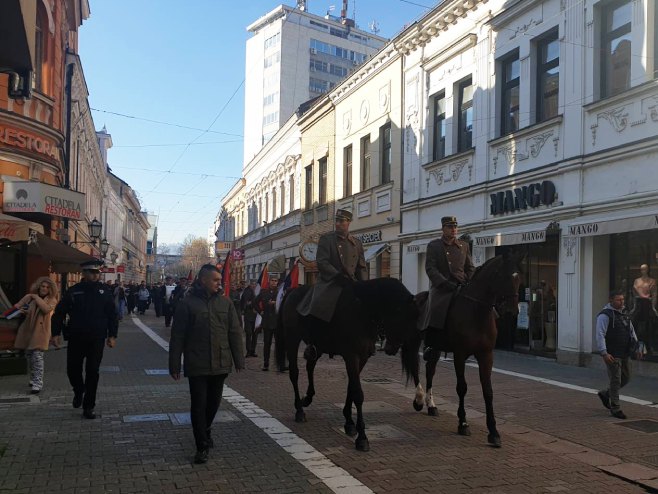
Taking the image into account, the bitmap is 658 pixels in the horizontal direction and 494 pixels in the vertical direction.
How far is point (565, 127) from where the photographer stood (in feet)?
46.2

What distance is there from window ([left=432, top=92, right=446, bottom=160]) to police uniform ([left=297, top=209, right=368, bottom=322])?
42.9ft

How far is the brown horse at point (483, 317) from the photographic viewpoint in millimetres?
6703

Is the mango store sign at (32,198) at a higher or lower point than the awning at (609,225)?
higher

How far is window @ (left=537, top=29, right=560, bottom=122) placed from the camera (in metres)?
14.9

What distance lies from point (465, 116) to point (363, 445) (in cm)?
1430

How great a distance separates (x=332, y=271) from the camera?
23.1 feet

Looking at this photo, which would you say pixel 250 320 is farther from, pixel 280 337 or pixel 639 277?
pixel 639 277

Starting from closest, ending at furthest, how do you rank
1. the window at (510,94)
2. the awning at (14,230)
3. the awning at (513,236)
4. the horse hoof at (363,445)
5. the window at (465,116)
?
the horse hoof at (363,445)
the awning at (14,230)
the awning at (513,236)
the window at (510,94)
the window at (465,116)

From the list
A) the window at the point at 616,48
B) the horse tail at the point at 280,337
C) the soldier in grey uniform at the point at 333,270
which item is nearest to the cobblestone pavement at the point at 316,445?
the horse tail at the point at 280,337

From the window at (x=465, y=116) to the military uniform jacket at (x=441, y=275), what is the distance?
36.3 feet

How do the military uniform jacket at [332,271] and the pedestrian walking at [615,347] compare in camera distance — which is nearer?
the military uniform jacket at [332,271]

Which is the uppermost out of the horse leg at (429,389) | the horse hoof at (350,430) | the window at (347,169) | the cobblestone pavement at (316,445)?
the window at (347,169)

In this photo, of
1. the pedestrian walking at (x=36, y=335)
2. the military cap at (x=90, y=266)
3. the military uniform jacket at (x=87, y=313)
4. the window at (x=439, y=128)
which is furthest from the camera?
the window at (x=439, y=128)

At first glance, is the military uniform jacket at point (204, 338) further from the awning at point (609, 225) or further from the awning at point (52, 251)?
the awning at point (52, 251)
